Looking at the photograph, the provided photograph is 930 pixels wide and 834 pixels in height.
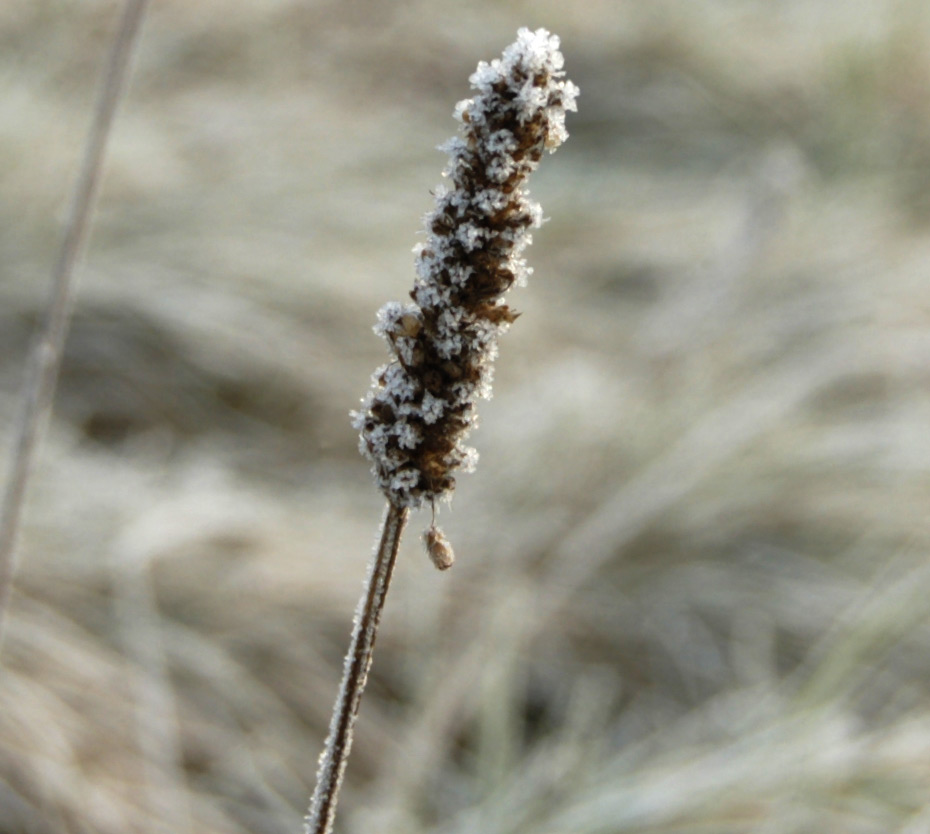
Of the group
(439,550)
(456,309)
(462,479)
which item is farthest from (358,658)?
(462,479)

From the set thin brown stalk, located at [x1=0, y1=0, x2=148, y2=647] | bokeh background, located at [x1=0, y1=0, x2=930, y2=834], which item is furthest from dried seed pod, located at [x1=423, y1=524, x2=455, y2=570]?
bokeh background, located at [x1=0, y1=0, x2=930, y2=834]

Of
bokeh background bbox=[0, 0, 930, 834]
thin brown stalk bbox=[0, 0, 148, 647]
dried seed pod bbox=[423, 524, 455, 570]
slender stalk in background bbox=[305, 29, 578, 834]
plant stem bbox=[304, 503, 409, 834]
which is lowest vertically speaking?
plant stem bbox=[304, 503, 409, 834]

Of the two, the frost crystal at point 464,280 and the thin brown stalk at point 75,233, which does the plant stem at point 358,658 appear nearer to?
the frost crystal at point 464,280

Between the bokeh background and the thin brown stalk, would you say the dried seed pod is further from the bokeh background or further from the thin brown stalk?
the bokeh background

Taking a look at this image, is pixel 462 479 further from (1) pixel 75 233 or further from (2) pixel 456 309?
(2) pixel 456 309

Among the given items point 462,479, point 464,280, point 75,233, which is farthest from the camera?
point 462,479

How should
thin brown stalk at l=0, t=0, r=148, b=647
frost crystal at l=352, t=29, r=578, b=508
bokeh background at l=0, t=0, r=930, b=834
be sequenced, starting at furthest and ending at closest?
bokeh background at l=0, t=0, r=930, b=834 → thin brown stalk at l=0, t=0, r=148, b=647 → frost crystal at l=352, t=29, r=578, b=508
